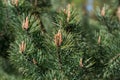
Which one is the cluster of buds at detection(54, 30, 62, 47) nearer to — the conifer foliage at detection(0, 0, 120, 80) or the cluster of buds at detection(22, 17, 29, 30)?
the conifer foliage at detection(0, 0, 120, 80)

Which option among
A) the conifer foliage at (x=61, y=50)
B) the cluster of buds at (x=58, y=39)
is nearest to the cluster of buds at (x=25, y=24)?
the conifer foliage at (x=61, y=50)

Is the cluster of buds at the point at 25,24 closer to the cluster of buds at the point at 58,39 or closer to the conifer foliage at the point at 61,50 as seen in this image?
the conifer foliage at the point at 61,50

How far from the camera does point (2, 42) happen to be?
161cm

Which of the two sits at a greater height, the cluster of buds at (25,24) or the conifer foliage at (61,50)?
the cluster of buds at (25,24)

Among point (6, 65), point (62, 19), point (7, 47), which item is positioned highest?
point (62, 19)

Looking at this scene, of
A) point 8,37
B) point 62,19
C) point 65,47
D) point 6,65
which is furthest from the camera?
point 6,65

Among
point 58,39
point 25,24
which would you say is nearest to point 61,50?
point 58,39

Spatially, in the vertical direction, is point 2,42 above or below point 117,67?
above

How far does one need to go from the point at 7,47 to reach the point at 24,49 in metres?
0.39

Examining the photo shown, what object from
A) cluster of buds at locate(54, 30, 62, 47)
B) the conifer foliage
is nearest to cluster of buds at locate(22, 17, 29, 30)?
the conifer foliage

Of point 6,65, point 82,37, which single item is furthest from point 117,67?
point 6,65

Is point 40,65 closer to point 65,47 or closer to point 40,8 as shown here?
point 65,47

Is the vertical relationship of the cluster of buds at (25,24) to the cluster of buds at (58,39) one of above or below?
above

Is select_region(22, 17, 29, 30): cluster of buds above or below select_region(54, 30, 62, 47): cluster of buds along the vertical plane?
above
